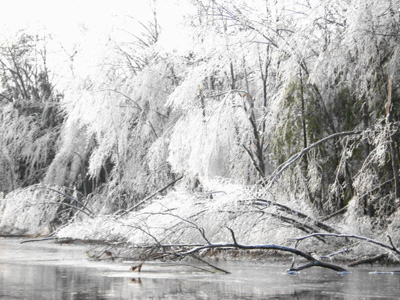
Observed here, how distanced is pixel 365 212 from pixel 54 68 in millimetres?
14294

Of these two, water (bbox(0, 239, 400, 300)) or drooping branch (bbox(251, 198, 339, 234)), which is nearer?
water (bbox(0, 239, 400, 300))

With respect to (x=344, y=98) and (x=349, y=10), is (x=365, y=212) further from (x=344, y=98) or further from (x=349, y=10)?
(x=349, y=10)

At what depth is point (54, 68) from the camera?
76.7 ft

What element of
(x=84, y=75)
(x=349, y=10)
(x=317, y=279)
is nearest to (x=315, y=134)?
(x=349, y=10)

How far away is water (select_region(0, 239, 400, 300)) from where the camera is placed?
23.9ft

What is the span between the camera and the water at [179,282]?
23.9ft

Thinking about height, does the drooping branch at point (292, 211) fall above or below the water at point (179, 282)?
above

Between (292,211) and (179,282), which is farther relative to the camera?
(292,211)

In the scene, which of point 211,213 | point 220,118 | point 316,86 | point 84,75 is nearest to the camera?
point 211,213

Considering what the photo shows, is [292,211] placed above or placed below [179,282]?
above

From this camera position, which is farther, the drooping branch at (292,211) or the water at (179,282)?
the drooping branch at (292,211)

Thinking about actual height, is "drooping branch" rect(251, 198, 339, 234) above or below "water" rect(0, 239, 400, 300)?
above

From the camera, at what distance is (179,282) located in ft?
27.9

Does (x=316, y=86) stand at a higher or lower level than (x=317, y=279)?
higher
